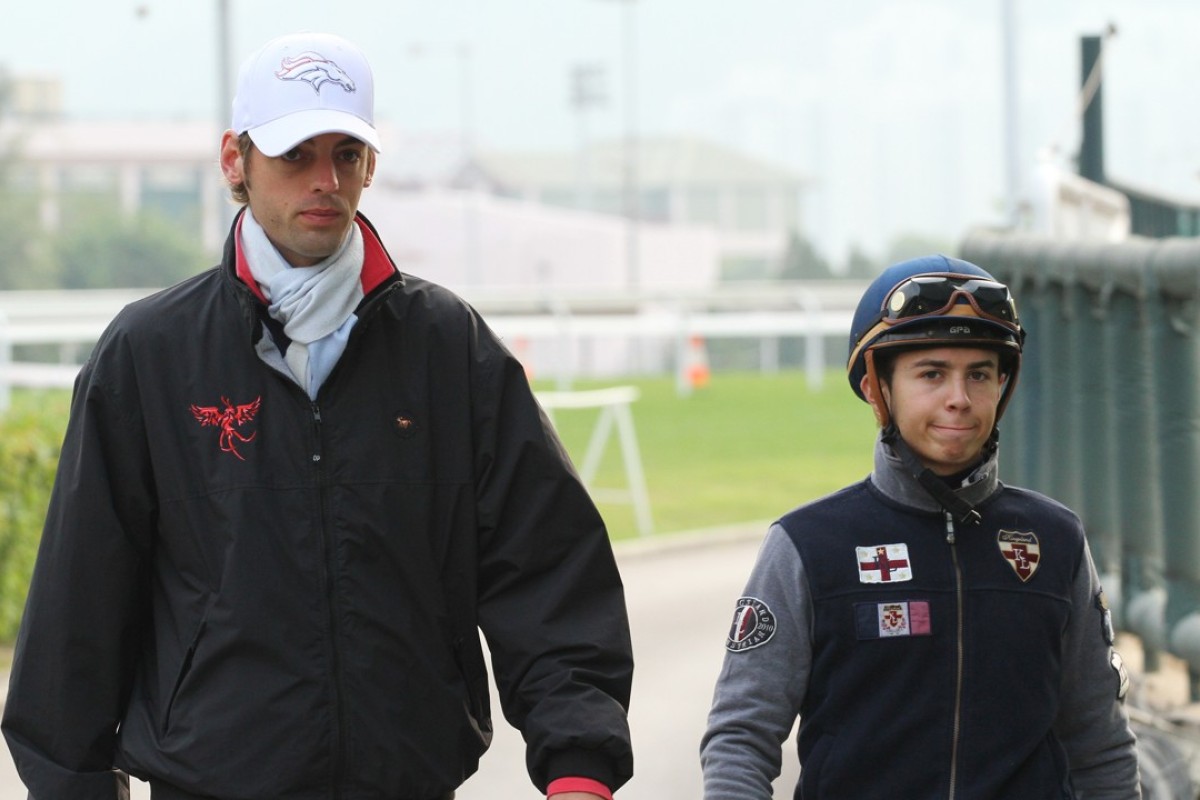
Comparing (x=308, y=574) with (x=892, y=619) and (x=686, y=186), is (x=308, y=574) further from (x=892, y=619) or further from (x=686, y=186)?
(x=686, y=186)

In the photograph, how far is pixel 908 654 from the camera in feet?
10.6

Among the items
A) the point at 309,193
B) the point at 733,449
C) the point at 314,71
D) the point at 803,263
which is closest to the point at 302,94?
the point at 314,71

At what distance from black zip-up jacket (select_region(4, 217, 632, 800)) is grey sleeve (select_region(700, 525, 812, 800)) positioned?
0.21m

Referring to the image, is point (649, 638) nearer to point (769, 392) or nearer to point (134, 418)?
point (134, 418)

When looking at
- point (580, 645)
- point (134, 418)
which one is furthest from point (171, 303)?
point (580, 645)

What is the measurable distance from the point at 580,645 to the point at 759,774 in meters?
0.38

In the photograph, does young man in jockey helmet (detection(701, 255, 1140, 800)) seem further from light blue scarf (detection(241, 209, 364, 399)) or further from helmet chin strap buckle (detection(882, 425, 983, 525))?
light blue scarf (detection(241, 209, 364, 399))

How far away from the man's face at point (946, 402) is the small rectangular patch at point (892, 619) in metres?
0.26

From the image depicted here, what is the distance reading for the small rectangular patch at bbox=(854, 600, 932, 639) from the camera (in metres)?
3.24

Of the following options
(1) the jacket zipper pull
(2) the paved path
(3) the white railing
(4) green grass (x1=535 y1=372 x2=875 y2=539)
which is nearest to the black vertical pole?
(2) the paved path

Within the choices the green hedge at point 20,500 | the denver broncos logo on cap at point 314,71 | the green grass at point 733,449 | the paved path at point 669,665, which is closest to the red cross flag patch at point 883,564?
the denver broncos logo on cap at point 314,71

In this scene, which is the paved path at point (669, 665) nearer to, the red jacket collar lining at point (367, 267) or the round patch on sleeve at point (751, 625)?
the round patch on sleeve at point (751, 625)

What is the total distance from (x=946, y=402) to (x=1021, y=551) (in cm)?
27

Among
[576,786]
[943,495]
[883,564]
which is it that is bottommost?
[576,786]
